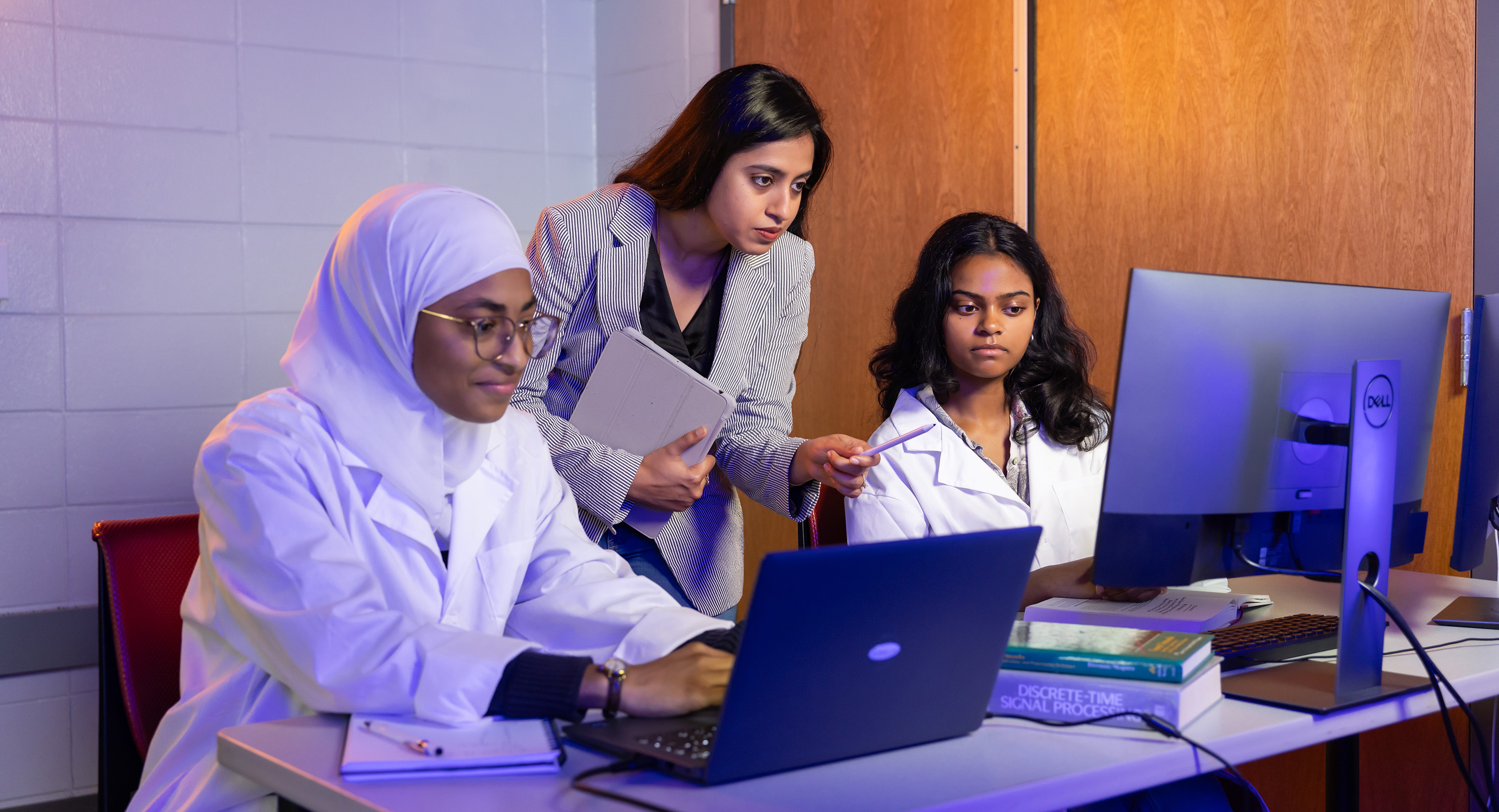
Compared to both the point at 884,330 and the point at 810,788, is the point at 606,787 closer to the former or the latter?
the point at 810,788

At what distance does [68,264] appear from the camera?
118 inches

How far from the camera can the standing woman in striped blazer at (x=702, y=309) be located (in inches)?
76.6

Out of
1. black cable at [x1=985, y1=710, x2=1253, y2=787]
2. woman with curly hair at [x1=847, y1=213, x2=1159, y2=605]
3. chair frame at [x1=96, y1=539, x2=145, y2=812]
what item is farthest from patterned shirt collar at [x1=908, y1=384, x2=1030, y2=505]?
chair frame at [x1=96, y1=539, x2=145, y2=812]

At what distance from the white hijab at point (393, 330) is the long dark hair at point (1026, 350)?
0.99 metres

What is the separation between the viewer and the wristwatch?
1.19m

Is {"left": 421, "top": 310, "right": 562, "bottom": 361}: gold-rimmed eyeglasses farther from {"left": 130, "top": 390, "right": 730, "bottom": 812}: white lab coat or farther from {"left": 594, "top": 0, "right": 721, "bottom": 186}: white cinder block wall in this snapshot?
{"left": 594, "top": 0, "right": 721, "bottom": 186}: white cinder block wall

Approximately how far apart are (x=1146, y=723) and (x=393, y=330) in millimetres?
957

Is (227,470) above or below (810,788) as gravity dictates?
above

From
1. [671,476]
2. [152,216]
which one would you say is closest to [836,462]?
[671,476]

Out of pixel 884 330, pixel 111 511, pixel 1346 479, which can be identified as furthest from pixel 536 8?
pixel 1346 479

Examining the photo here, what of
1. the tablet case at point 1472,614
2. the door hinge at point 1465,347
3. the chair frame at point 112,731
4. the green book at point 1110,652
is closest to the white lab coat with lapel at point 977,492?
the tablet case at point 1472,614

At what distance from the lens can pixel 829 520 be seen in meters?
2.28

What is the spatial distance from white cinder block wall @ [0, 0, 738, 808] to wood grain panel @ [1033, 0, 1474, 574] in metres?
1.82

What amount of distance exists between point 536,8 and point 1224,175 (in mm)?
2198
